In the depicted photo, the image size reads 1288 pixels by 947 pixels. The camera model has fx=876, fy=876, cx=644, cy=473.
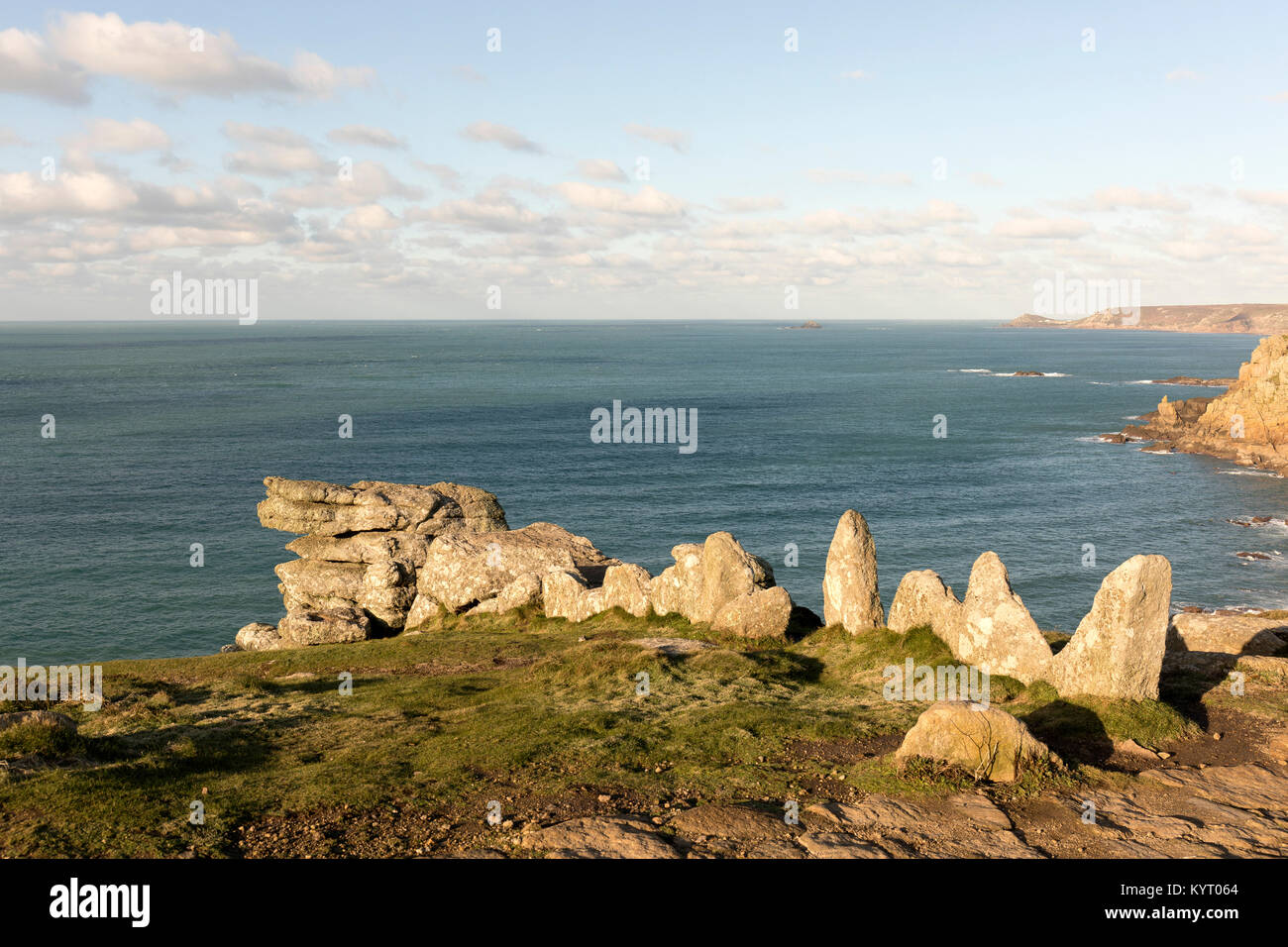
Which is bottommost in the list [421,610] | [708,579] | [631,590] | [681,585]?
[421,610]

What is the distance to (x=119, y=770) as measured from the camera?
54.7 ft

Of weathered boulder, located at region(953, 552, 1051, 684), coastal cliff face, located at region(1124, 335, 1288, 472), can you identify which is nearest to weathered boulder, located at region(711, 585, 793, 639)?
weathered boulder, located at region(953, 552, 1051, 684)

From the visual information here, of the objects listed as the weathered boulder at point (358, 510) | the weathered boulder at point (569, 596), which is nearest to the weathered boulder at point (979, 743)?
the weathered boulder at point (569, 596)

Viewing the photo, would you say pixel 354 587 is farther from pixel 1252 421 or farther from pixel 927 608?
pixel 1252 421

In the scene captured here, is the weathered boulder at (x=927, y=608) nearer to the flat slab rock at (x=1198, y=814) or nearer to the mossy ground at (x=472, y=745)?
the mossy ground at (x=472, y=745)

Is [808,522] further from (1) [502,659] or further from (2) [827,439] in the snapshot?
(1) [502,659]

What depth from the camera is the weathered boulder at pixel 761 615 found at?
2848 centimetres

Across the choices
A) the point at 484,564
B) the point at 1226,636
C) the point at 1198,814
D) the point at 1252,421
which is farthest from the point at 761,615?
the point at 1252,421

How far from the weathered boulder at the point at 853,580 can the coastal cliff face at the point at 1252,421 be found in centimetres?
8799

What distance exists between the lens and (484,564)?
38094 mm

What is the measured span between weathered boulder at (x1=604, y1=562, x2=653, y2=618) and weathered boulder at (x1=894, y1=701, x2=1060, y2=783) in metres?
16.7

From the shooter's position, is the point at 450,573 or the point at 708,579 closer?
the point at 708,579

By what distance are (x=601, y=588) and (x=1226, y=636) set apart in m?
20.4
